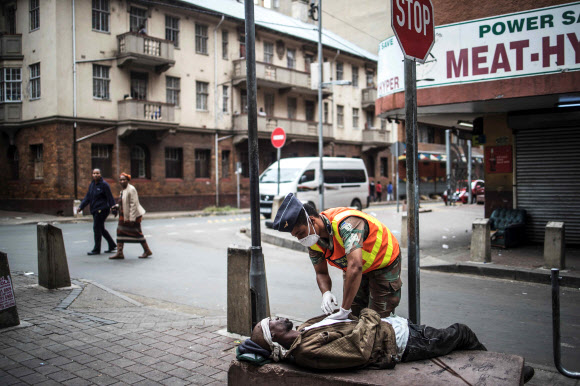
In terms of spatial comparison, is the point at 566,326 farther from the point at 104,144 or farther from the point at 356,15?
the point at 356,15

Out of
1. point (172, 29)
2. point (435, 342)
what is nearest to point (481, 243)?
point (435, 342)

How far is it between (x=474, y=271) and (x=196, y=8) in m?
25.0

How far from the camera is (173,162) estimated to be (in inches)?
1128

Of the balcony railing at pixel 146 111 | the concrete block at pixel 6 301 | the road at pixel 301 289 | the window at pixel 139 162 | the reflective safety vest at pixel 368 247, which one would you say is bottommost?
the road at pixel 301 289

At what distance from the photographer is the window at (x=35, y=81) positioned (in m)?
24.5

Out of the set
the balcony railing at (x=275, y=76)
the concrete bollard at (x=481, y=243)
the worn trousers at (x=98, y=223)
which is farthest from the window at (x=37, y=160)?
the concrete bollard at (x=481, y=243)

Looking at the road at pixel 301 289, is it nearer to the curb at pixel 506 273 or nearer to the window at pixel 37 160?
the curb at pixel 506 273

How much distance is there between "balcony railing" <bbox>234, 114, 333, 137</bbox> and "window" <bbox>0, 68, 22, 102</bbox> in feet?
40.2

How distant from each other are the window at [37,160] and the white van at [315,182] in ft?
39.3

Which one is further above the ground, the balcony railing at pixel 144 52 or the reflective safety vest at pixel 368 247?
the balcony railing at pixel 144 52

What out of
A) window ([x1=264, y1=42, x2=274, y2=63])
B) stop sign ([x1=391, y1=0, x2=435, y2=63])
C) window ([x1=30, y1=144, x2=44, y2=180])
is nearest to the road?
stop sign ([x1=391, y1=0, x2=435, y2=63])

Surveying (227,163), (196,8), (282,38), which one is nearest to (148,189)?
(227,163)

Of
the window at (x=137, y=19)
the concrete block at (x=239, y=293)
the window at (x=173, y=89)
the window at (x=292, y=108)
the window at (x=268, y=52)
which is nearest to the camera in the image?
Result: the concrete block at (x=239, y=293)

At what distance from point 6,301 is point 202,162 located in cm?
2535
